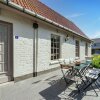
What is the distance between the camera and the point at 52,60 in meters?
9.57

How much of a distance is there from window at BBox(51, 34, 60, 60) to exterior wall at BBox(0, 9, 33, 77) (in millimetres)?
2461

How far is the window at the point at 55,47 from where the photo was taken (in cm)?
962

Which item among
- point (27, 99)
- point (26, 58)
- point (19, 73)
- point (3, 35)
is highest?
point (3, 35)

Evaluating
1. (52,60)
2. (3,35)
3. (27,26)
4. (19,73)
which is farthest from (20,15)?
(52,60)

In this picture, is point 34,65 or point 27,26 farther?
point 34,65

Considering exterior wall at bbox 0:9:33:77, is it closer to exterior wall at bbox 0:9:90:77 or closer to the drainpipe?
exterior wall at bbox 0:9:90:77

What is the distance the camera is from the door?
5895mm

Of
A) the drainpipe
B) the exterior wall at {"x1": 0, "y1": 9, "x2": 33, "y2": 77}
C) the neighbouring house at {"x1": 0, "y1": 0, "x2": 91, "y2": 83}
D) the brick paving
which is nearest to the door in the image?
the neighbouring house at {"x1": 0, "y1": 0, "x2": 91, "y2": 83}

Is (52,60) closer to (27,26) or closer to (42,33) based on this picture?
(42,33)

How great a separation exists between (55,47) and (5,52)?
454cm

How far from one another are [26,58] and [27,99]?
9.36ft

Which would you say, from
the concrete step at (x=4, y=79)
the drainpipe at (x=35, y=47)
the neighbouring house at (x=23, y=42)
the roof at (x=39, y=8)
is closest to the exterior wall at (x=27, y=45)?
the neighbouring house at (x=23, y=42)

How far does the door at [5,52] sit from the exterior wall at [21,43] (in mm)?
212

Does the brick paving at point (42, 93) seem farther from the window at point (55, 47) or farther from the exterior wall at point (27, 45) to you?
the window at point (55, 47)
